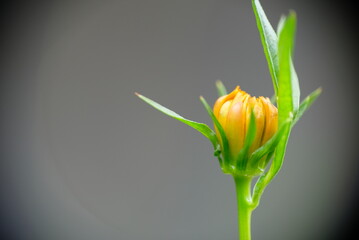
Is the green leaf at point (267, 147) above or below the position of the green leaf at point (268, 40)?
below

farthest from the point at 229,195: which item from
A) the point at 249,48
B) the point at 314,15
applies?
the point at 314,15

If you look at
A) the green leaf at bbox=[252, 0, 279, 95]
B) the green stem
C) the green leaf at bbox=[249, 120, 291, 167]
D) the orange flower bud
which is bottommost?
the green stem

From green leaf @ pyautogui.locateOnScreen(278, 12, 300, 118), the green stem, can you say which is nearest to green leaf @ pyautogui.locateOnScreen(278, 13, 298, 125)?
green leaf @ pyautogui.locateOnScreen(278, 12, 300, 118)

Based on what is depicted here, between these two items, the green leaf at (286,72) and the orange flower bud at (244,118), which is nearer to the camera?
the green leaf at (286,72)

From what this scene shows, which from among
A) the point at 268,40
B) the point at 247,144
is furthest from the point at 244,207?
the point at 268,40

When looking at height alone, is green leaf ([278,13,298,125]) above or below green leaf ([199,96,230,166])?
above

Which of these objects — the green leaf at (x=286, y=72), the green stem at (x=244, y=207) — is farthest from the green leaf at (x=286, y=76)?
the green stem at (x=244, y=207)

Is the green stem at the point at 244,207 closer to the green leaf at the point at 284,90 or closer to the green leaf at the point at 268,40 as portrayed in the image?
the green leaf at the point at 284,90

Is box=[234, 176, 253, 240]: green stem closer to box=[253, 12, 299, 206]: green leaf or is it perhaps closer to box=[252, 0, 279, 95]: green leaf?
box=[253, 12, 299, 206]: green leaf
